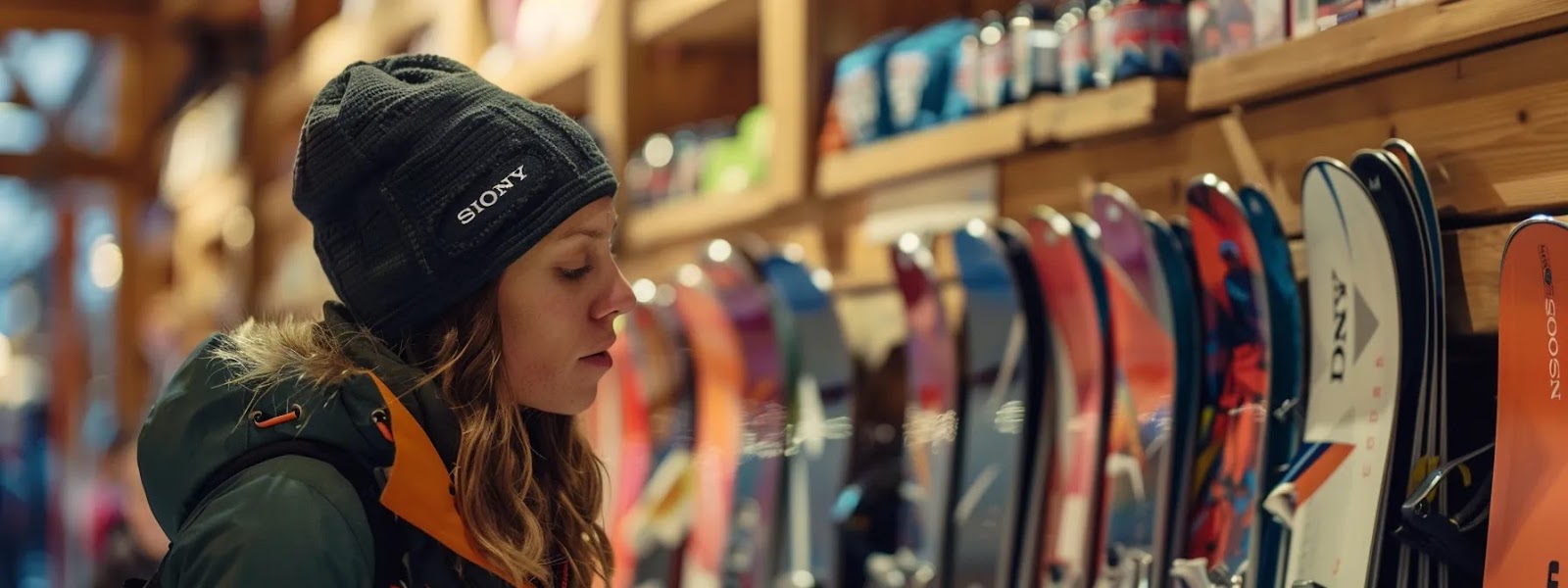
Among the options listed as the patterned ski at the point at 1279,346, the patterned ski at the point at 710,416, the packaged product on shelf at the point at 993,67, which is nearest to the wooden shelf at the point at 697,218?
the patterned ski at the point at 710,416

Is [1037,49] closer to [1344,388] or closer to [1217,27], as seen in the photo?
[1217,27]

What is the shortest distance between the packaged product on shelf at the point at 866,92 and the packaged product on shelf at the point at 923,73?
4 cm

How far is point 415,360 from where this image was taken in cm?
151

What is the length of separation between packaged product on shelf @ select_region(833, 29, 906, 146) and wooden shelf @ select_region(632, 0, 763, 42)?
0.48m

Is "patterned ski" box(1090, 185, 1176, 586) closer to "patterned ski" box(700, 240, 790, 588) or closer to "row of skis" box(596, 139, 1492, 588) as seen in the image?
"row of skis" box(596, 139, 1492, 588)

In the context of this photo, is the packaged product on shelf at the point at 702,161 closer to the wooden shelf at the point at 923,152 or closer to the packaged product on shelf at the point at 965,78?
the wooden shelf at the point at 923,152

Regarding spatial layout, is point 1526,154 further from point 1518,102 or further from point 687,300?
point 687,300

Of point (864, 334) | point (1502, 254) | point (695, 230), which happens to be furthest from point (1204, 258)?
point (695, 230)

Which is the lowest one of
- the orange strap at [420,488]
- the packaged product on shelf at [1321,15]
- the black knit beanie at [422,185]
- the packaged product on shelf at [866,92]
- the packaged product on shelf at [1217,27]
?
the orange strap at [420,488]

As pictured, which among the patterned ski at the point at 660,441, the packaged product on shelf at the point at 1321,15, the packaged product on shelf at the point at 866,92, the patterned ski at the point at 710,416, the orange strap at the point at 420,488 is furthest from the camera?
the patterned ski at the point at 660,441

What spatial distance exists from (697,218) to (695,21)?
413 millimetres

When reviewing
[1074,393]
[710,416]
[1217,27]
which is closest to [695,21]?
[710,416]

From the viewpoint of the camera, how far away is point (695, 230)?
3490mm

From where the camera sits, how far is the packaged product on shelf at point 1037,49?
7.84 feet
